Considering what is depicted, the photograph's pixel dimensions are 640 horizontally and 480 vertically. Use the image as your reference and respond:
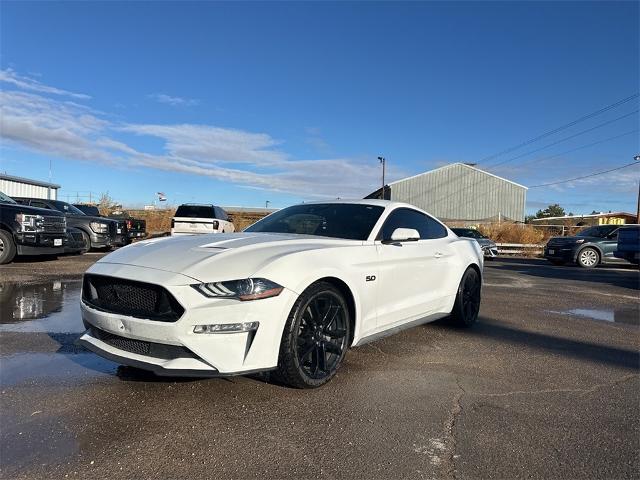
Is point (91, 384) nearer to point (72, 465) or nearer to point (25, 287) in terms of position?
point (72, 465)

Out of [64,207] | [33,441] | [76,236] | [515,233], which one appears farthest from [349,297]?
[515,233]

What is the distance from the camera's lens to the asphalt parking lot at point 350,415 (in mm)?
2582

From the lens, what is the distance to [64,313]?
6051 mm

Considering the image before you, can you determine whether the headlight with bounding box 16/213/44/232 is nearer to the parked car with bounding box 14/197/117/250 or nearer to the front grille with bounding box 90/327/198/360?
the parked car with bounding box 14/197/117/250

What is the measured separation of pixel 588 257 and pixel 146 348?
18059mm

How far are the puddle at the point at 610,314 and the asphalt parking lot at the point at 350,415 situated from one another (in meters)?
1.95

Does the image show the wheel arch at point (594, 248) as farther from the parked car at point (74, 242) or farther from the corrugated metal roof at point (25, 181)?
the corrugated metal roof at point (25, 181)

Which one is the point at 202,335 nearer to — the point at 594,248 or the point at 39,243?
the point at 39,243

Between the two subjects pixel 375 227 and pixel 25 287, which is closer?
pixel 375 227

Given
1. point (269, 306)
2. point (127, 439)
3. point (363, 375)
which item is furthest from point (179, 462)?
point (363, 375)

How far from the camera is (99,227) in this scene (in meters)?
14.7

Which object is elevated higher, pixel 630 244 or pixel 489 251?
pixel 630 244

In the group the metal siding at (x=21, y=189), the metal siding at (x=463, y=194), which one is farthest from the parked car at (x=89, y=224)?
the metal siding at (x=463, y=194)

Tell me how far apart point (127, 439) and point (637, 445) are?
3075 mm
